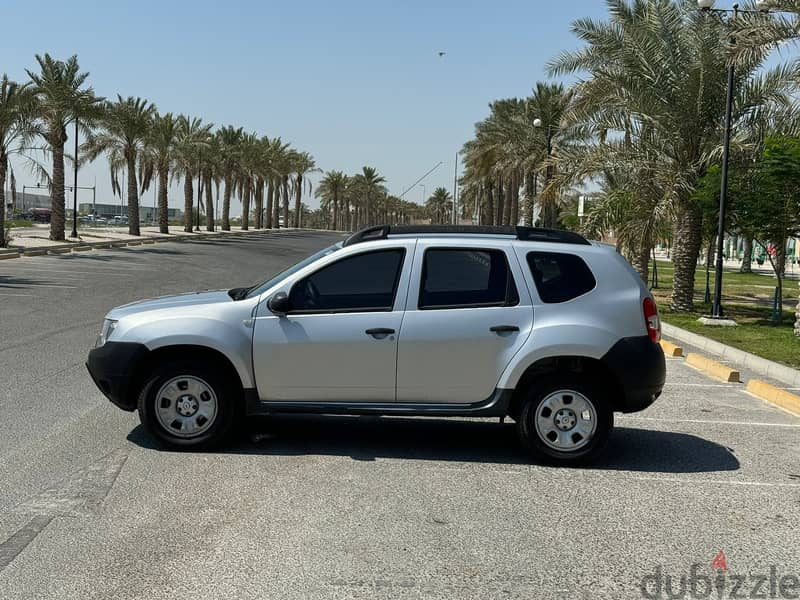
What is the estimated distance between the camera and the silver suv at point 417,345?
6.85 m

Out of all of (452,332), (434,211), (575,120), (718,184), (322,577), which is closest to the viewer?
(322,577)

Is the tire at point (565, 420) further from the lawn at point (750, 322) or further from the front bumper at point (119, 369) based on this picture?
the lawn at point (750, 322)

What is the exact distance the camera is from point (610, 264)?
7082mm

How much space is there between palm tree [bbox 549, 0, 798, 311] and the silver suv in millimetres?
15646

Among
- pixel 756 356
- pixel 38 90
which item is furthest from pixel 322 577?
pixel 38 90

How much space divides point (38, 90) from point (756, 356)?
112 feet

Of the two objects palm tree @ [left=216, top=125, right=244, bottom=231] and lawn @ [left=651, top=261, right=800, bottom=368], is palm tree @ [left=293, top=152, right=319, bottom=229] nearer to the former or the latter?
palm tree @ [left=216, top=125, right=244, bottom=231]

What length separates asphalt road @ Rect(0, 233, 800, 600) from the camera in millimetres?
4562

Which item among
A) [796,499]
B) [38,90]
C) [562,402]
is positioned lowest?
[796,499]

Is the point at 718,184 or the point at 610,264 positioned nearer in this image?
the point at 610,264

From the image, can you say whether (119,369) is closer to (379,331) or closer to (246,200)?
(379,331)

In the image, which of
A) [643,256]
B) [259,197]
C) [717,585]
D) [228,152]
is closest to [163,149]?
[228,152]

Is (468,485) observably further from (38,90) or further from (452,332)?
(38,90)

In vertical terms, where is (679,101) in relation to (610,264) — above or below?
above
